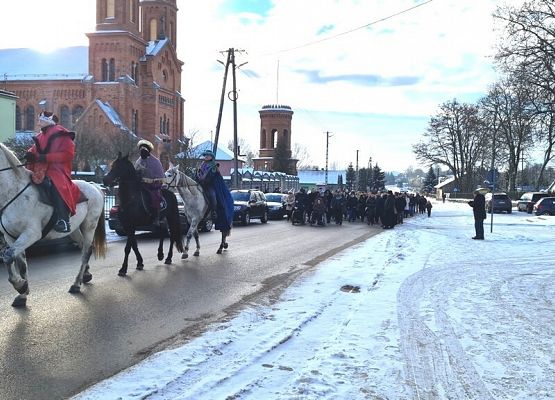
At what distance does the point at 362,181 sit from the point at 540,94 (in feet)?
322

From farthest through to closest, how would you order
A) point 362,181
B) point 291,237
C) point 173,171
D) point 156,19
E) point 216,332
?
point 362,181, point 156,19, point 291,237, point 173,171, point 216,332

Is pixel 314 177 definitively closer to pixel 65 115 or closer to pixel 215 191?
pixel 65 115

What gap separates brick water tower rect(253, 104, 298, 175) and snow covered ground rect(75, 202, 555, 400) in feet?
293

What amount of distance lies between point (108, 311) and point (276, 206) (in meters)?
25.9

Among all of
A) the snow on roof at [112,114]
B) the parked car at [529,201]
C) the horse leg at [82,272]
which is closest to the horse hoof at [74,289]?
the horse leg at [82,272]

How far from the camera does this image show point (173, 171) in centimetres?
1345

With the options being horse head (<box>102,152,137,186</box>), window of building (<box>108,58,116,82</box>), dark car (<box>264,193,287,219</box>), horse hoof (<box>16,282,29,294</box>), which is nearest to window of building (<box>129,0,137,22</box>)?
window of building (<box>108,58,116,82</box>)

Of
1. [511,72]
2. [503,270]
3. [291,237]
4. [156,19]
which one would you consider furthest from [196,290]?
[156,19]

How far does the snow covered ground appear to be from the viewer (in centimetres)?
466

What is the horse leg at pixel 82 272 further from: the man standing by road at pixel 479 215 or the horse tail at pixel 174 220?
the man standing by road at pixel 479 215

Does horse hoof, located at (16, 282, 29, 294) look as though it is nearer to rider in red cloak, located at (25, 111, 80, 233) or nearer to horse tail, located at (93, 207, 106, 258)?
rider in red cloak, located at (25, 111, 80, 233)

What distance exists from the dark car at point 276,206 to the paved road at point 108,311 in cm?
1878

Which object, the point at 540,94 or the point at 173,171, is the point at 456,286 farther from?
the point at 540,94

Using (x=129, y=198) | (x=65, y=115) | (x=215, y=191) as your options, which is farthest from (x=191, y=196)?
(x=65, y=115)
